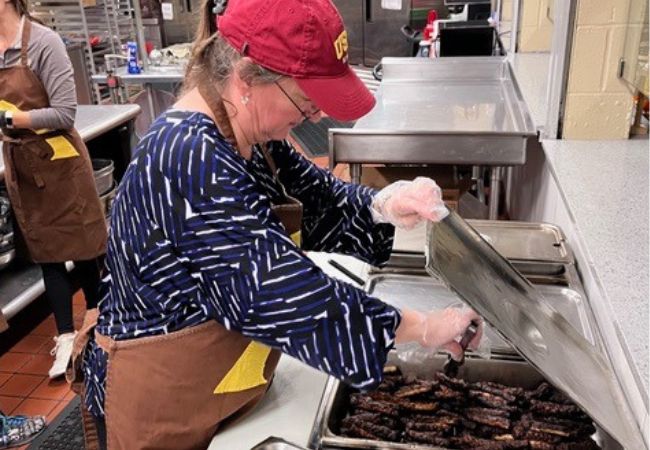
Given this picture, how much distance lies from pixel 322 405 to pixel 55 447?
1671mm

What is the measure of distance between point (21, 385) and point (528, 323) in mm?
2583

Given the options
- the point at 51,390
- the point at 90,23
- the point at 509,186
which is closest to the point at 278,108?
the point at 51,390

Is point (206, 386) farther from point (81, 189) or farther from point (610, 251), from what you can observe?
point (81, 189)

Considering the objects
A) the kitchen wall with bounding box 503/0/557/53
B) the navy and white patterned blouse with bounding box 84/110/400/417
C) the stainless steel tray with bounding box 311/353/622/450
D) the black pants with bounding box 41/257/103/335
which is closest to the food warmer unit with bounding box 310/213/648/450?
the stainless steel tray with bounding box 311/353/622/450

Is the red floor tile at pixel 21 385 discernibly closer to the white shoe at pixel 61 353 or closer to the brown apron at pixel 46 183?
the white shoe at pixel 61 353

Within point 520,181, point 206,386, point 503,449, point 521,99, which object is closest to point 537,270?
point 503,449

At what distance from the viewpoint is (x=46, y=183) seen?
109 inches

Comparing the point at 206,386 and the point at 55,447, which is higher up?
the point at 206,386

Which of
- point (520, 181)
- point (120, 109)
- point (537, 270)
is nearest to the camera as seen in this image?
point (537, 270)

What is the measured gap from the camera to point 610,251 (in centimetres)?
137

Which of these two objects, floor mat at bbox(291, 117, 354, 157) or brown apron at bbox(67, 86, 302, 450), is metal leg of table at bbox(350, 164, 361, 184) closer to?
brown apron at bbox(67, 86, 302, 450)

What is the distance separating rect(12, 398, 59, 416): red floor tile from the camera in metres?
2.66

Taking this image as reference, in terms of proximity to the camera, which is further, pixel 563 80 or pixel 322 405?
pixel 563 80

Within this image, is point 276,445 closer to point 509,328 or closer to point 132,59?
point 509,328
